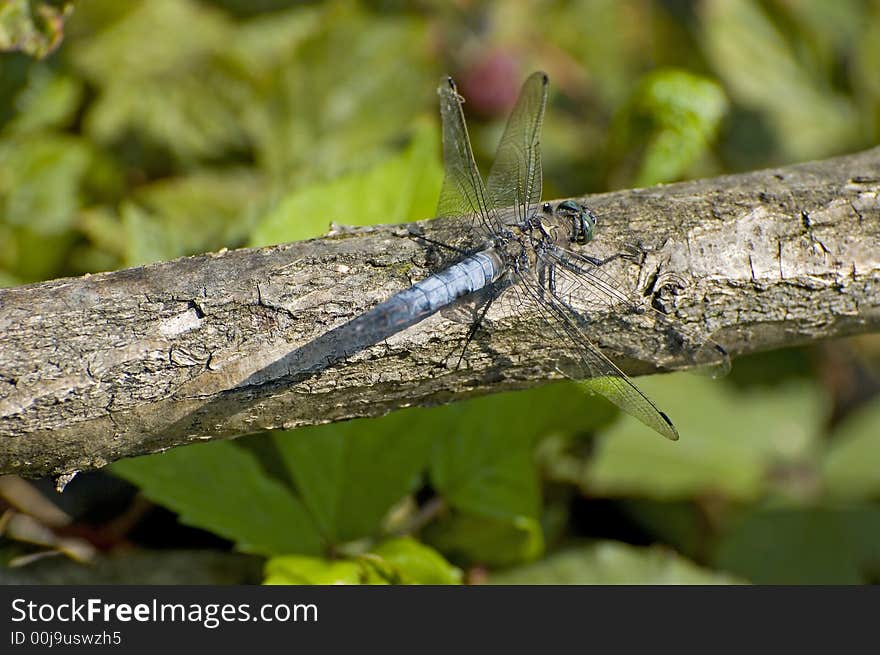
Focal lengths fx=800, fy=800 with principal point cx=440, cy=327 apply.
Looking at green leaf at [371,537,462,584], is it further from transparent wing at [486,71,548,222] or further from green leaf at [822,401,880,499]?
green leaf at [822,401,880,499]

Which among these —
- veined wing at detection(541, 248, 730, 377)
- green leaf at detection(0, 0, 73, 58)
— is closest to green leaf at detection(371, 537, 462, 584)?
veined wing at detection(541, 248, 730, 377)

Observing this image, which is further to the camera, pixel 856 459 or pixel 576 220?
pixel 856 459

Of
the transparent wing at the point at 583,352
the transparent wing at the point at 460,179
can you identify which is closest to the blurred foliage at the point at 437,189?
the transparent wing at the point at 460,179

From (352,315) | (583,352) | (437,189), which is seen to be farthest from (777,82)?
(352,315)

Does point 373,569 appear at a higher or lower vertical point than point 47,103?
lower

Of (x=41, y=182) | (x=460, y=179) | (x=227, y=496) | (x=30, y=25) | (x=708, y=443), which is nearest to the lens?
(x=227, y=496)

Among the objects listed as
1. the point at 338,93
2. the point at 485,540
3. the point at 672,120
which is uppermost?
the point at 338,93

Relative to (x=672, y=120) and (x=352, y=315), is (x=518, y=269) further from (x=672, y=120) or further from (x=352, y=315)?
(x=672, y=120)
